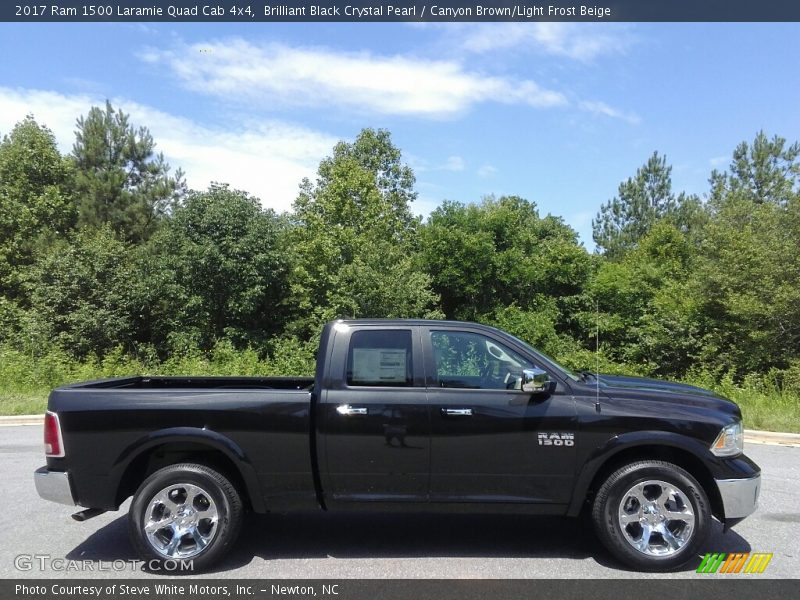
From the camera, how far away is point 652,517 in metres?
4.55

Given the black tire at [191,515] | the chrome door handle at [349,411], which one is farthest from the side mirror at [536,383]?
the black tire at [191,515]

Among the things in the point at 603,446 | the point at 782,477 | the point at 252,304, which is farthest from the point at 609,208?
the point at 603,446

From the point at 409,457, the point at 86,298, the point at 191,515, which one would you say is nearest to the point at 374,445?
the point at 409,457

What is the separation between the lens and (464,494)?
463 cm

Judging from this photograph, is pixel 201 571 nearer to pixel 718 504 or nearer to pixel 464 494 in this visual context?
pixel 464 494

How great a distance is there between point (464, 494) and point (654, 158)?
52.2 meters

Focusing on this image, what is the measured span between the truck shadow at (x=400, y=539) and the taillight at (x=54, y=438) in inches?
34.3

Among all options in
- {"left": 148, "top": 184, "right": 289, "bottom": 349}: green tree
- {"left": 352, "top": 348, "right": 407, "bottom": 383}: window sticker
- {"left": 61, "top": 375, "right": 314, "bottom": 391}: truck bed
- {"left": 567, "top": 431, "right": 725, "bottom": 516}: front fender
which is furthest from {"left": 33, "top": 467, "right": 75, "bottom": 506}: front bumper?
{"left": 148, "top": 184, "right": 289, "bottom": 349}: green tree

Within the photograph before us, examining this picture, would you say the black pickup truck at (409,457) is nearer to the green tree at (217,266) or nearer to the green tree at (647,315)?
the green tree at (647,315)

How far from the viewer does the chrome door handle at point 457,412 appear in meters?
4.63

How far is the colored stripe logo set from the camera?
4539 millimetres

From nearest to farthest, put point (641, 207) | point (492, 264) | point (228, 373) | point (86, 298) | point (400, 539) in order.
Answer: point (400, 539) < point (228, 373) < point (86, 298) < point (492, 264) < point (641, 207)
